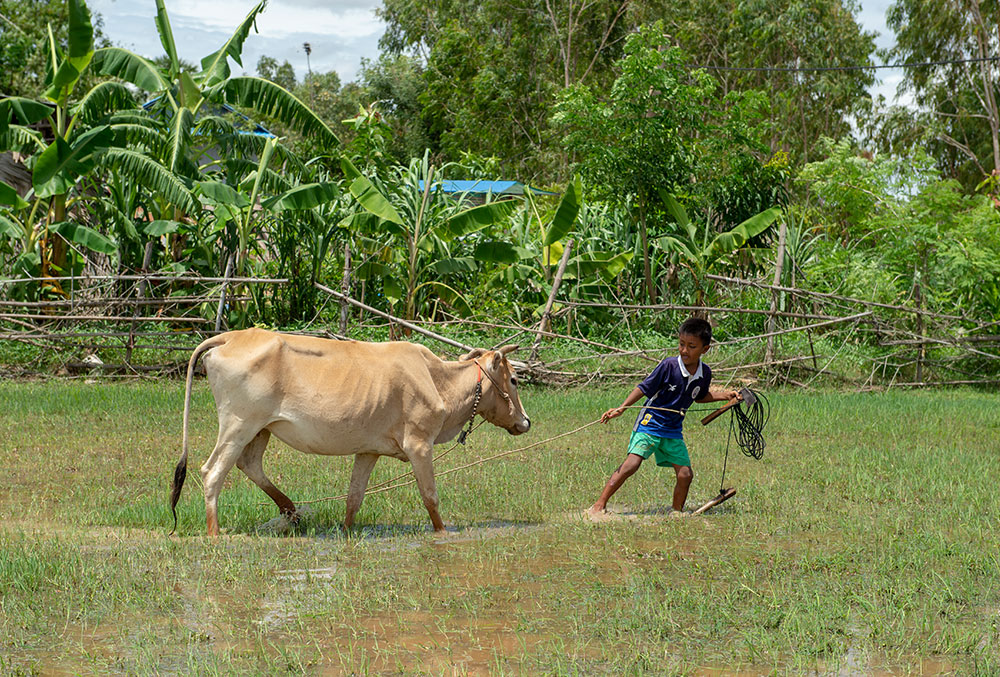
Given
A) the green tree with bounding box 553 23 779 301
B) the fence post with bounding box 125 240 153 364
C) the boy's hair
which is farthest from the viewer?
the green tree with bounding box 553 23 779 301

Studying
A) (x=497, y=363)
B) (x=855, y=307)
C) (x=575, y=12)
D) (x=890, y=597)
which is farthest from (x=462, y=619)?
(x=575, y=12)

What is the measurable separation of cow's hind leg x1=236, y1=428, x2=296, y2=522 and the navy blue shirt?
2.45 metres

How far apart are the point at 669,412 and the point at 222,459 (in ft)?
9.82

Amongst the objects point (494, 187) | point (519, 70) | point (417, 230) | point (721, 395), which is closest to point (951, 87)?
point (519, 70)

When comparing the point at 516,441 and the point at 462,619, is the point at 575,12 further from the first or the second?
the point at 462,619

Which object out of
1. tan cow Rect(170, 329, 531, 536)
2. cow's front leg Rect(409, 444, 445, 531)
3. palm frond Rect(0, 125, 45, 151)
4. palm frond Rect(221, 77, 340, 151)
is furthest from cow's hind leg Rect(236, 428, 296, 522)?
palm frond Rect(0, 125, 45, 151)

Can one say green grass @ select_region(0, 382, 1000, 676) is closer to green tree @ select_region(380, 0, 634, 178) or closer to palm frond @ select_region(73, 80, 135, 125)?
palm frond @ select_region(73, 80, 135, 125)

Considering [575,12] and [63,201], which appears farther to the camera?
[575,12]

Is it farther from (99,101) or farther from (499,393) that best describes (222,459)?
(99,101)

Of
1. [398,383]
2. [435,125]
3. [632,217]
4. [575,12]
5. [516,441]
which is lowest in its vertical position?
[516,441]

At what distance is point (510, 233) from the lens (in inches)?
735

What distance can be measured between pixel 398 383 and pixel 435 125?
29.3 metres

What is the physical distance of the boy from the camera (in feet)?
23.7

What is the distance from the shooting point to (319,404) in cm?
664
